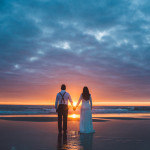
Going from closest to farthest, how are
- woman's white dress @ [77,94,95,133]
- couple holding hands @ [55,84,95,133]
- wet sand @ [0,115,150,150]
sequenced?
wet sand @ [0,115,150,150], couple holding hands @ [55,84,95,133], woman's white dress @ [77,94,95,133]

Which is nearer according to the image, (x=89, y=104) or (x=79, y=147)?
(x=79, y=147)

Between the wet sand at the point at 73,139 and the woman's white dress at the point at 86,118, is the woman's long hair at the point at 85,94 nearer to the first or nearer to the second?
the woman's white dress at the point at 86,118

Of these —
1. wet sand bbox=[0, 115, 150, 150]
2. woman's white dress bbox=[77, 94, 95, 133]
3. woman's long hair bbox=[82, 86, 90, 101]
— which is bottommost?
wet sand bbox=[0, 115, 150, 150]

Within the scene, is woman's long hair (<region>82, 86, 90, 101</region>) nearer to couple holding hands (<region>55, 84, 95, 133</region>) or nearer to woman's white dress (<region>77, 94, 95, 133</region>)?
couple holding hands (<region>55, 84, 95, 133</region>)

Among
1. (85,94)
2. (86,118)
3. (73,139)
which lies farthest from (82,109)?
(73,139)

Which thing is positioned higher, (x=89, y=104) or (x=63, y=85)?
(x=63, y=85)

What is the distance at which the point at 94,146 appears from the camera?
7.34 meters

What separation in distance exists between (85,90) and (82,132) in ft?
7.49

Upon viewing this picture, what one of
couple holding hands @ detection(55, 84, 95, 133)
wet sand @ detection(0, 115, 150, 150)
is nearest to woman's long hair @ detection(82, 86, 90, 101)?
couple holding hands @ detection(55, 84, 95, 133)

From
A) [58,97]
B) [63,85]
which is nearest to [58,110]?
[58,97]

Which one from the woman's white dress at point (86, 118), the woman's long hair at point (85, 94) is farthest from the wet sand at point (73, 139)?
the woman's long hair at point (85, 94)

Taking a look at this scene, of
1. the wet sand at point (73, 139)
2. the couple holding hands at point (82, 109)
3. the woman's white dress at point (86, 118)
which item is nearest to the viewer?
the wet sand at point (73, 139)

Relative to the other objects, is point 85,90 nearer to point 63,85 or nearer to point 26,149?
point 63,85

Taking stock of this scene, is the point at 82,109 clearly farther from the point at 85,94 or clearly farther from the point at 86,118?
→ the point at 85,94
